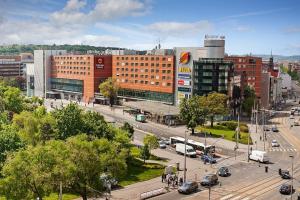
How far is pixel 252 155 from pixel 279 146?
23.5m

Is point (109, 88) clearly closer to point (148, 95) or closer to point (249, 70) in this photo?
point (148, 95)

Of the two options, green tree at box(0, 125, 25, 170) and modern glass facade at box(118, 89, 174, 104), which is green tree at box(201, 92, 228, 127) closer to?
modern glass facade at box(118, 89, 174, 104)

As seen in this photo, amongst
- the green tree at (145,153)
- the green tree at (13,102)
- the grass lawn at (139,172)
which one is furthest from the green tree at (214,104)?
the green tree at (13,102)

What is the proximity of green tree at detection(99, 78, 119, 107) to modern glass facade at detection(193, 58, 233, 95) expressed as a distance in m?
40.9

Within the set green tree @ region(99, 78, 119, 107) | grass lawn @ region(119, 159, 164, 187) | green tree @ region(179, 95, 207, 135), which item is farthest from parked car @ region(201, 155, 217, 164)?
green tree @ region(99, 78, 119, 107)

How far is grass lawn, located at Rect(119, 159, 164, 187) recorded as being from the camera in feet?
247

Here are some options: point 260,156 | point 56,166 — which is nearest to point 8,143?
point 56,166

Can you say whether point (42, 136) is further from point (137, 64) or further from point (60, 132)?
point (137, 64)

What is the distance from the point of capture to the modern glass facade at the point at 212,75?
479 feet

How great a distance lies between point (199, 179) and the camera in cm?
7712

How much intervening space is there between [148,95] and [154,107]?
1992cm

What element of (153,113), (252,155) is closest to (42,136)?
(252,155)

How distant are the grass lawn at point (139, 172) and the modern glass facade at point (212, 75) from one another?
65856 millimetres

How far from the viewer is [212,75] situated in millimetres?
146625
